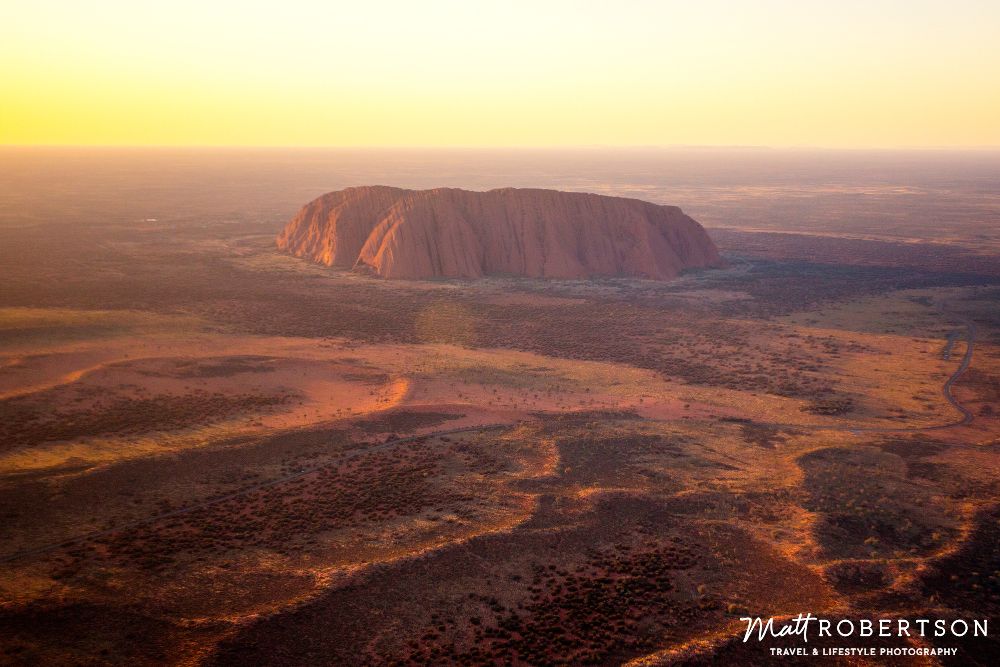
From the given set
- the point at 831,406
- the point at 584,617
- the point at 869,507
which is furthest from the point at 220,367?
the point at 831,406

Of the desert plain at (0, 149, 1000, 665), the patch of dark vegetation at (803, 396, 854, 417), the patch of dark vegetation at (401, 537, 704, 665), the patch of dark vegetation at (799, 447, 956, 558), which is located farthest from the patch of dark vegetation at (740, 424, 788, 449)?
the patch of dark vegetation at (401, 537, 704, 665)

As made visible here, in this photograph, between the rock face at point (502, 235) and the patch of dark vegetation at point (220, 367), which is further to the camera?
the rock face at point (502, 235)

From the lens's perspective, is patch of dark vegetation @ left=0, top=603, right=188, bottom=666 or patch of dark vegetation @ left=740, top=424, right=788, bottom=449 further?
patch of dark vegetation @ left=740, top=424, right=788, bottom=449

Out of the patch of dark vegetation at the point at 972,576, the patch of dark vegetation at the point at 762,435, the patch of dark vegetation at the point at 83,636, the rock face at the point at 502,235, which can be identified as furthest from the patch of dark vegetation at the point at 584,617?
the rock face at the point at 502,235

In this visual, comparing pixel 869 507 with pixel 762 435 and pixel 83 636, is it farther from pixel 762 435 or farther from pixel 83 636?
pixel 83 636

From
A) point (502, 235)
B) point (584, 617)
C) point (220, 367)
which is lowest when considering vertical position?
point (584, 617)

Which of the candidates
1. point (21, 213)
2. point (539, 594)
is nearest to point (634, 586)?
point (539, 594)

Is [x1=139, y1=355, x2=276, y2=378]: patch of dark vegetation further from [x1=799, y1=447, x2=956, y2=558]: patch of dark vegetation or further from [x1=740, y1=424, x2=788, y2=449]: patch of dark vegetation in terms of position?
[x1=799, y1=447, x2=956, y2=558]: patch of dark vegetation

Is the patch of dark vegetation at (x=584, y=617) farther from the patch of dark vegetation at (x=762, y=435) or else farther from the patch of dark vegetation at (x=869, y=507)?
the patch of dark vegetation at (x=762, y=435)

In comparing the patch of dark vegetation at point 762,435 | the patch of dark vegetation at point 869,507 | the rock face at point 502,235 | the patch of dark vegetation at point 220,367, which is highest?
the rock face at point 502,235
